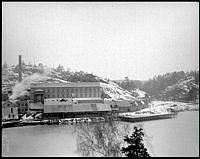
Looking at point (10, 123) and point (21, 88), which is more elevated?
point (21, 88)

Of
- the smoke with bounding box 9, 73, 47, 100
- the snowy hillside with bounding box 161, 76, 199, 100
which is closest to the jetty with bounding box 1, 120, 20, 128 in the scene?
the smoke with bounding box 9, 73, 47, 100

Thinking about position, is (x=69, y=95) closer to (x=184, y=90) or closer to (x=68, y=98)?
(x=68, y=98)

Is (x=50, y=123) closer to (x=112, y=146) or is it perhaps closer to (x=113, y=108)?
(x=113, y=108)

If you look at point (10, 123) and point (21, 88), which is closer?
point (10, 123)

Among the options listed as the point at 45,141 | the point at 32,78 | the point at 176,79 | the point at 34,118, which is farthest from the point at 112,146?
the point at 32,78

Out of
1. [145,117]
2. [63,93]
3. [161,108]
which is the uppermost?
[63,93]

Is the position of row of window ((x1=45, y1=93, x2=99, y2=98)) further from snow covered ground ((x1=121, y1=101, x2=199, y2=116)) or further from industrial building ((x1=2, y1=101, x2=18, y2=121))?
industrial building ((x1=2, y1=101, x2=18, y2=121))

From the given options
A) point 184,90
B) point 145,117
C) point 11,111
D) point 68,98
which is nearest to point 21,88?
point 11,111

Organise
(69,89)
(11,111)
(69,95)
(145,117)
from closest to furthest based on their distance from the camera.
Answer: (11,111)
(145,117)
(69,95)
(69,89)

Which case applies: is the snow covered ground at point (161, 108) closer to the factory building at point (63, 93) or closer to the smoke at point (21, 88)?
the factory building at point (63, 93)

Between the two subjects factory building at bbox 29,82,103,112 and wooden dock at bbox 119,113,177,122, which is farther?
factory building at bbox 29,82,103,112

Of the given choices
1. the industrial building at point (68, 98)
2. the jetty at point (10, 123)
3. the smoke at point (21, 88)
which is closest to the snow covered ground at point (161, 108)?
the industrial building at point (68, 98)
